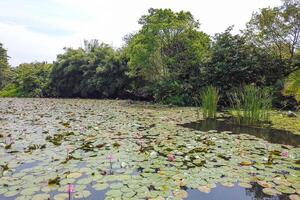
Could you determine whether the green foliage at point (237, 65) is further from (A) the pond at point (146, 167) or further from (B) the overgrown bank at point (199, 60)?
(A) the pond at point (146, 167)

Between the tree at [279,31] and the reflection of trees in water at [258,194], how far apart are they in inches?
415

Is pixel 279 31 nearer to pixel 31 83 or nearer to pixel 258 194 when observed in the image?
pixel 258 194

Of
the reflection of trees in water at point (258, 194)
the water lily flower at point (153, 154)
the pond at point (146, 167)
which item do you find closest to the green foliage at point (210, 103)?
the pond at point (146, 167)

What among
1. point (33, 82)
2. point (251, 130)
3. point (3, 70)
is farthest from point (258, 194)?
point (3, 70)

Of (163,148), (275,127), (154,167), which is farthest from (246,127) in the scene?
(154,167)

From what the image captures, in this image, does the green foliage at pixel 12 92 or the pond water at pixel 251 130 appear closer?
the pond water at pixel 251 130

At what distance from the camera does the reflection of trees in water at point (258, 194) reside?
8.49 ft

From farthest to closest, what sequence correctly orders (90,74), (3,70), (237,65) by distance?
1. (3,70)
2. (90,74)
3. (237,65)

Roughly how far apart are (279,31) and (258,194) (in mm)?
11375

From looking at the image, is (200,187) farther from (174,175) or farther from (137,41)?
(137,41)

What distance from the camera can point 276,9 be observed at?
40.3ft

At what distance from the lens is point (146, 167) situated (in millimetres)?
3297

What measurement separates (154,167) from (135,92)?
1370cm

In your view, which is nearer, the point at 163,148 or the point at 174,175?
the point at 174,175
